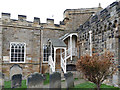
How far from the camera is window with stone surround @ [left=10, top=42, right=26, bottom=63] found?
1405 cm

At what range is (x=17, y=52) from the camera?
46.6 feet

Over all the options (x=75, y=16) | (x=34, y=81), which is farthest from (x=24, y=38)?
(x=34, y=81)

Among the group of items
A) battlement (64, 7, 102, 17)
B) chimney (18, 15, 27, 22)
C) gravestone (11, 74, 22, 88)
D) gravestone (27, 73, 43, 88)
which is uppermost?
battlement (64, 7, 102, 17)

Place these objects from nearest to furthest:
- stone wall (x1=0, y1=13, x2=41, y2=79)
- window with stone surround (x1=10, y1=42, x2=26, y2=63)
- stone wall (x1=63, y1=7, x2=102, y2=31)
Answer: stone wall (x1=0, y1=13, x2=41, y2=79), window with stone surround (x1=10, y1=42, x2=26, y2=63), stone wall (x1=63, y1=7, x2=102, y2=31)

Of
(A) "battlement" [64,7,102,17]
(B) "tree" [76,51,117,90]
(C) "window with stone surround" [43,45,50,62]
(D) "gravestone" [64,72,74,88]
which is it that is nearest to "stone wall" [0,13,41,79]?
(C) "window with stone surround" [43,45,50,62]

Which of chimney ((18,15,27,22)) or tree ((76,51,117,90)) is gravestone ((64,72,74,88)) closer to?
tree ((76,51,117,90))

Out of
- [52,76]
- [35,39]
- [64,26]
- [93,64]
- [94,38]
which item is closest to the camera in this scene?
[93,64]

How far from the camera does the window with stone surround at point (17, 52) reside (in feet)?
46.1

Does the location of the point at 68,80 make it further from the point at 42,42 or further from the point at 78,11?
the point at 78,11

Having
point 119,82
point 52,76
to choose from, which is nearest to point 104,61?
point 119,82

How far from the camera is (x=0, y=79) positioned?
833 centimetres

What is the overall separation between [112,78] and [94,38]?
3.68 m

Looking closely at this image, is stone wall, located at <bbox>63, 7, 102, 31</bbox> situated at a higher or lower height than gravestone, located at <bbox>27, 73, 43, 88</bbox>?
higher

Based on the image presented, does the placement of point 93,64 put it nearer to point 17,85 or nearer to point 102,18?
point 102,18
